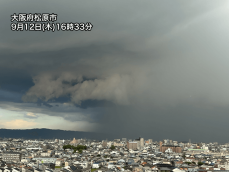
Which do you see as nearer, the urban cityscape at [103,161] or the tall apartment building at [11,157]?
the urban cityscape at [103,161]

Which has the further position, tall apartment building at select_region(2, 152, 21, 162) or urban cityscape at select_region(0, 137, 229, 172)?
tall apartment building at select_region(2, 152, 21, 162)

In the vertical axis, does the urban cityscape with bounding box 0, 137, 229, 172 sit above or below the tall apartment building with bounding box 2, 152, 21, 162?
below

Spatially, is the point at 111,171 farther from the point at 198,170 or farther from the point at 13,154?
the point at 13,154

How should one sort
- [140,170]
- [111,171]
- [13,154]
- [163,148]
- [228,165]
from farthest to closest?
[163,148], [13,154], [228,165], [140,170], [111,171]

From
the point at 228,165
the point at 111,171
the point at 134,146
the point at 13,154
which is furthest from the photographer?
the point at 134,146

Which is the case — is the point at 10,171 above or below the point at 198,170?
above

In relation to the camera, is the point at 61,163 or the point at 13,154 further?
the point at 13,154

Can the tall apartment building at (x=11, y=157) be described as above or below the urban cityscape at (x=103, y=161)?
above

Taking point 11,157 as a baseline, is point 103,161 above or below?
below

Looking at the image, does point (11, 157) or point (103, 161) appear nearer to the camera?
point (103, 161)

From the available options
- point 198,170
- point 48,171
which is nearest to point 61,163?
point 48,171
